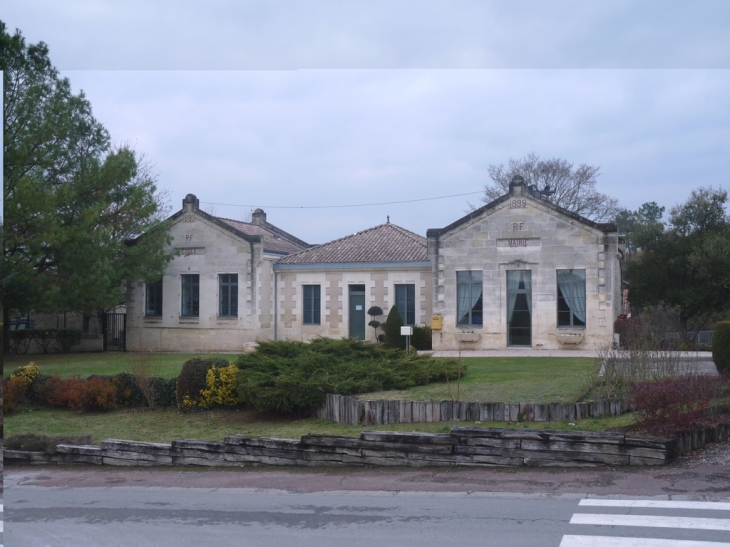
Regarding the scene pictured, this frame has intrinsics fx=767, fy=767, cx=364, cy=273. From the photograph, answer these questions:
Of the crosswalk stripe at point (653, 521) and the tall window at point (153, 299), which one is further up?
the tall window at point (153, 299)

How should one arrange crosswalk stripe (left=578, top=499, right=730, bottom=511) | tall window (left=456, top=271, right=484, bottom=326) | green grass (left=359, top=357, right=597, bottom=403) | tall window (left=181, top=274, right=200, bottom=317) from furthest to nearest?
tall window (left=181, top=274, right=200, bottom=317) → tall window (left=456, top=271, right=484, bottom=326) → green grass (left=359, top=357, right=597, bottom=403) → crosswalk stripe (left=578, top=499, right=730, bottom=511)

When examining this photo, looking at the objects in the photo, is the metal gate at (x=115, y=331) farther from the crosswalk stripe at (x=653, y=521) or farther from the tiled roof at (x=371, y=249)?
the crosswalk stripe at (x=653, y=521)

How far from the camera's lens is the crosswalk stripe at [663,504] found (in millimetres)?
8617

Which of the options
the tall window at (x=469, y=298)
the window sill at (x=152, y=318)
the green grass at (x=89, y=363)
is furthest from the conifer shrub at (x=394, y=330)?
the window sill at (x=152, y=318)

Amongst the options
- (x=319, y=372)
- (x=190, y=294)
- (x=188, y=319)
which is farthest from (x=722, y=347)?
(x=190, y=294)

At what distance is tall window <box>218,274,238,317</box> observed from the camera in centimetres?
3409

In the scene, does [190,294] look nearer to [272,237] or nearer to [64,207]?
[272,237]

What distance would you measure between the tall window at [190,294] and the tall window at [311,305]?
Result: 494 cm

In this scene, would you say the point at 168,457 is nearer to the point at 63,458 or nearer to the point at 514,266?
the point at 63,458

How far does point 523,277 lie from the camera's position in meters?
29.5

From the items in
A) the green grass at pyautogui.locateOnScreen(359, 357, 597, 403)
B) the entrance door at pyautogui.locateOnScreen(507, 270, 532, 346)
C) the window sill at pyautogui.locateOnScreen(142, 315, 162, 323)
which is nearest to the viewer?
the green grass at pyautogui.locateOnScreen(359, 357, 597, 403)

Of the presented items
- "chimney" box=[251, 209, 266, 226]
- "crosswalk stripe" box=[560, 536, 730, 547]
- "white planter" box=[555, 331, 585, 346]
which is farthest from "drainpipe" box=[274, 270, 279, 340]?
"crosswalk stripe" box=[560, 536, 730, 547]

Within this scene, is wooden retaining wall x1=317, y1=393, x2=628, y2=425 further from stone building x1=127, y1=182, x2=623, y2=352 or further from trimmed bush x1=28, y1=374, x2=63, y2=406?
stone building x1=127, y1=182, x2=623, y2=352

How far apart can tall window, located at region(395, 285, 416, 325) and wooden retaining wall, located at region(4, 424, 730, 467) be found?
1965 cm
